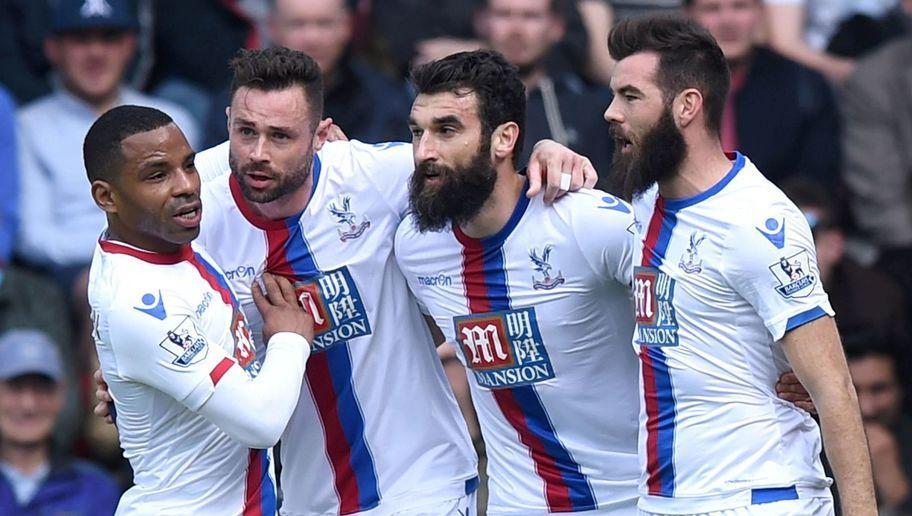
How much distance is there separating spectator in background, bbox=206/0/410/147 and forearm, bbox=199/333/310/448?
3.20 meters

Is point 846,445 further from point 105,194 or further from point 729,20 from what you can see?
point 729,20

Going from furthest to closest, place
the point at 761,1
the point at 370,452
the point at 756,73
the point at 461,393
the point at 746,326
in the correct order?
the point at 761,1 → the point at 756,73 → the point at 461,393 → the point at 370,452 → the point at 746,326

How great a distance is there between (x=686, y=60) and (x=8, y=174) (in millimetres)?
4514

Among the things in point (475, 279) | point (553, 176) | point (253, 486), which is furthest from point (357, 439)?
point (553, 176)

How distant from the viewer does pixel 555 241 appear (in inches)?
249

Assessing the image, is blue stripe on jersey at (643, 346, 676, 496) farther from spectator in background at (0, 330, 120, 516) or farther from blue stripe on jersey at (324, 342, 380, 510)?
spectator in background at (0, 330, 120, 516)

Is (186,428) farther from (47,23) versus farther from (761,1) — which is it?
(761,1)

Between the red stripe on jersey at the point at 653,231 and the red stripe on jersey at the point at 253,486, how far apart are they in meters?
1.49

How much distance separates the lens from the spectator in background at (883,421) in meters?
9.32

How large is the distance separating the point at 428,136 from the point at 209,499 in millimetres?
1411

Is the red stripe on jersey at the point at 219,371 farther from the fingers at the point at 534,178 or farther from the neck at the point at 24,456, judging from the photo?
the neck at the point at 24,456

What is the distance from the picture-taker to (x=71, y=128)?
961 cm

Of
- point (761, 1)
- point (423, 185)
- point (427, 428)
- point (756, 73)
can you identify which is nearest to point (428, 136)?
point (423, 185)

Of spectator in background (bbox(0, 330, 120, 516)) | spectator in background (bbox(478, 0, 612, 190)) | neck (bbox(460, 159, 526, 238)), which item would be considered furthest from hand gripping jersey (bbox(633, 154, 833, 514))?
spectator in background (bbox(0, 330, 120, 516))
